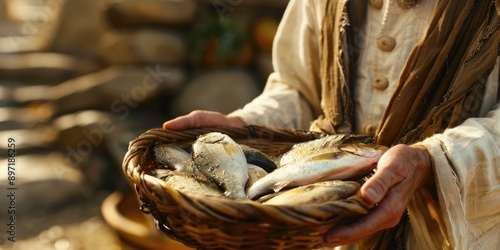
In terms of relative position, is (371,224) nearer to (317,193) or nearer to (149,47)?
(317,193)

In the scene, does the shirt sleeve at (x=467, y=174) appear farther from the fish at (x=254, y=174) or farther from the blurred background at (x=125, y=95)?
the blurred background at (x=125, y=95)

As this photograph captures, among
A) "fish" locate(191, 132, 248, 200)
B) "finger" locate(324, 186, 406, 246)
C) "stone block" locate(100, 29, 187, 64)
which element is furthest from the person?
"stone block" locate(100, 29, 187, 64)

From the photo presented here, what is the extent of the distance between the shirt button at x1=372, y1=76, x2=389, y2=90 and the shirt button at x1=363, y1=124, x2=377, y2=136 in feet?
0.44

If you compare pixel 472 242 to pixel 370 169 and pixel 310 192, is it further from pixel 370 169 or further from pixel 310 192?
pixel 310 192

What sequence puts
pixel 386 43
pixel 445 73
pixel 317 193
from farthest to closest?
pixel 386 43
pixel 445 73
pixel 317 193

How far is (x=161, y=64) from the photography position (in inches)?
283

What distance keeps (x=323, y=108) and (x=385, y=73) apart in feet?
0.89

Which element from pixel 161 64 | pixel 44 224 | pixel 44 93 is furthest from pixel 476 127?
pixel 44 93

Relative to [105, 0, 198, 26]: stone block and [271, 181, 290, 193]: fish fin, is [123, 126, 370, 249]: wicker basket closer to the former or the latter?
[271, 181, 290, 193]: fish fin

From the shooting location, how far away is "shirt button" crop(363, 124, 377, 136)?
80.4 inches

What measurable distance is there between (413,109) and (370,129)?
227 millimetres

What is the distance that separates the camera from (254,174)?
177cm

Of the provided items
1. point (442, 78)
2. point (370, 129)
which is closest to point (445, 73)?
point (442, 78)

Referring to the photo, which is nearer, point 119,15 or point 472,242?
point 472,242
